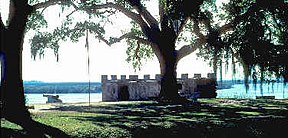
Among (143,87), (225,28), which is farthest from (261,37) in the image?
(143,87)

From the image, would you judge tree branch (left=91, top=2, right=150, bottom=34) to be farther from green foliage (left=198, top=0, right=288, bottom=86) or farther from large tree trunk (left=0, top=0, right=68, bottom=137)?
large tree trunk (left=0, top=0, right=68, bottom=137)

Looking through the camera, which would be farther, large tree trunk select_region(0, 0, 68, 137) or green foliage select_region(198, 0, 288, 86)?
green foliage select_region(198, 0, 288, 86)

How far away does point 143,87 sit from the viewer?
43.0m

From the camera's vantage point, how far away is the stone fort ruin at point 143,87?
140 ft

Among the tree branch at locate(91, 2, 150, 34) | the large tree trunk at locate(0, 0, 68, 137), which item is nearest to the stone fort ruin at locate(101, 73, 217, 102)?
the tree branch at locate(91, 2, 150, 34)

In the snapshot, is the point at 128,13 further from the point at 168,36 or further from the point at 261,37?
the point at 261,37

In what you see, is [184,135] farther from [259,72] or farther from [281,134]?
[259,72]

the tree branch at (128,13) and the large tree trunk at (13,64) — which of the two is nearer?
the large tree trunk at (13,64)

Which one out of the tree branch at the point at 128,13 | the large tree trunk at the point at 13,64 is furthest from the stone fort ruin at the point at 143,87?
the large tree trunk at the point at 13,64

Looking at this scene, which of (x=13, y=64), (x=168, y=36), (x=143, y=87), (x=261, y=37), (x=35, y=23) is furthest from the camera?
(x=143, y=87)

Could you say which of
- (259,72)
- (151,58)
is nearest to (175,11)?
(259,72)

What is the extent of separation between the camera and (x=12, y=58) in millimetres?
17984

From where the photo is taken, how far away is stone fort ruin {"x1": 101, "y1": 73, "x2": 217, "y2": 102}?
4256 cm

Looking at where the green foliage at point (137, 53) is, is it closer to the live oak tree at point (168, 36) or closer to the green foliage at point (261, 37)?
the live oak tree at point (168, 36)
